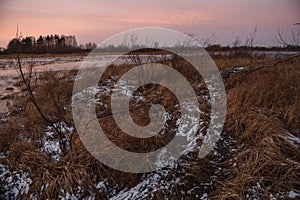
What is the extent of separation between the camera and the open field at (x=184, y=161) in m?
3.37

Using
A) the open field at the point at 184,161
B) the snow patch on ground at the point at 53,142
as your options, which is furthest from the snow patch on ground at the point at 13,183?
the snow patch on ground at the point at 53,142

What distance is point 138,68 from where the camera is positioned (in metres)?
7.42

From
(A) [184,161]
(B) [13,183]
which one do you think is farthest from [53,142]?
(A) [184,161]

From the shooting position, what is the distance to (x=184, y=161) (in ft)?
12.8

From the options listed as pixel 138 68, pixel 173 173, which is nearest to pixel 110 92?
pixel 138 68

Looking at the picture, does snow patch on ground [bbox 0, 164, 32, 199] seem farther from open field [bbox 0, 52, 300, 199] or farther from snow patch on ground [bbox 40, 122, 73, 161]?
snow patch on ground [bbox 40, 122, 73, 161]

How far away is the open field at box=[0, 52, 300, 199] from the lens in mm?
3369

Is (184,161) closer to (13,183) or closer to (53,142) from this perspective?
(53,142)

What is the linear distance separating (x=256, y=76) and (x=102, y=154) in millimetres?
4500

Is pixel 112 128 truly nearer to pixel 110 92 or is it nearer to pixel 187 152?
pixel 187 152

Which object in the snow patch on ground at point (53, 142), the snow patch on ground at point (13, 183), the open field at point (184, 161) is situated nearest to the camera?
the open field at point (184, 161)

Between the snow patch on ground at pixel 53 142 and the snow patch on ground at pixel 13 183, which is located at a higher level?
the snow patch on ground at pixel 53 142

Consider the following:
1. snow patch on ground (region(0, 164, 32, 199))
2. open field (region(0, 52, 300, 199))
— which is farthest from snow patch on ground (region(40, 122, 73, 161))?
snow patch on ground (region(0, 164, 32, 199))

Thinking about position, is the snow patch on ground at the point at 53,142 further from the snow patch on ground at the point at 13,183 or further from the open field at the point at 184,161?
the snow patch on ground at the point at 13,183
